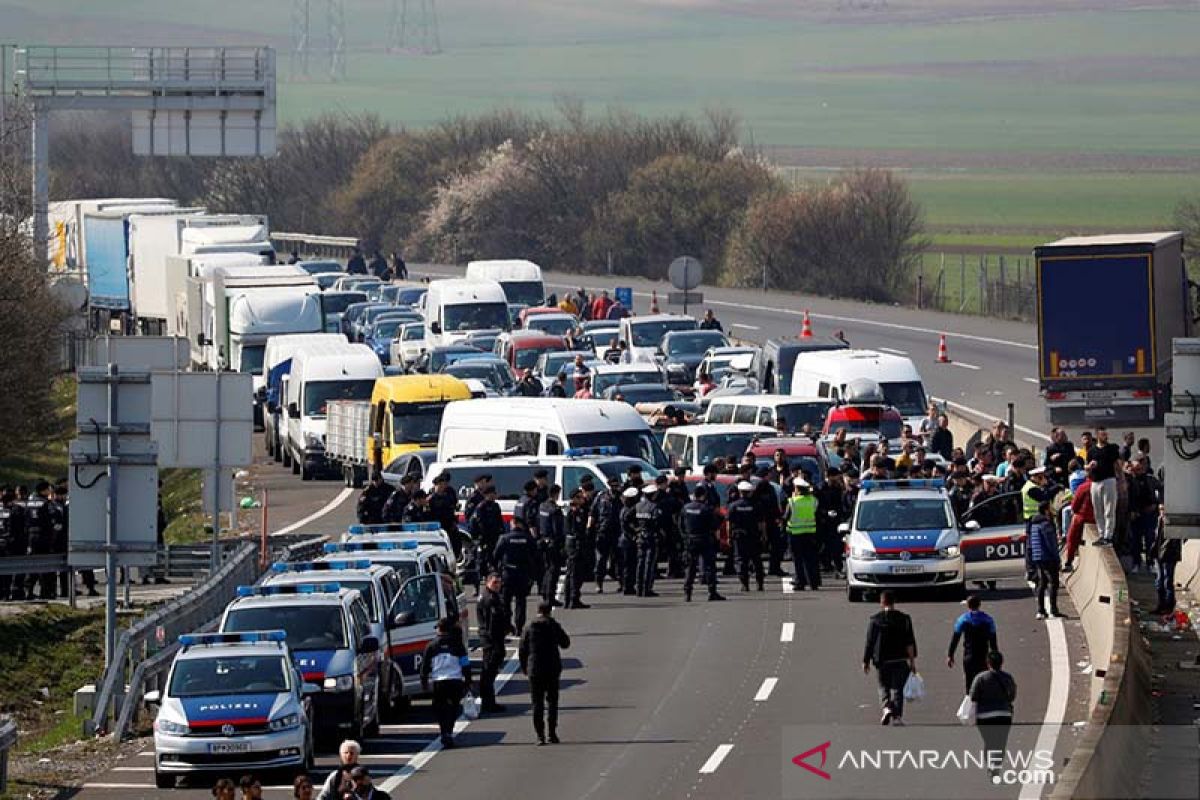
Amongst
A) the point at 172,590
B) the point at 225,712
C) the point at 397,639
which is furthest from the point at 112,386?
the point at 172,590

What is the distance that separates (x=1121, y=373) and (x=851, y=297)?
1925 inches

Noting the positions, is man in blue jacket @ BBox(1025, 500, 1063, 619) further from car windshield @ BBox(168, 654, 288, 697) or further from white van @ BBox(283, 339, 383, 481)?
white van @ BBox(283, 339, 383, 481)

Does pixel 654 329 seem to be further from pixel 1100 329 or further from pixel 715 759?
pixel 715 759

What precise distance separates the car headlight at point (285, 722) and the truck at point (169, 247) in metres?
50.0

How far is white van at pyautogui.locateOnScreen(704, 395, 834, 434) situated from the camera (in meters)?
44.4

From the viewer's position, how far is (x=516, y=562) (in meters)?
29.6

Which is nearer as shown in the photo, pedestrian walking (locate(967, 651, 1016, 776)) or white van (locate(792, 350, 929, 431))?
pedestrian walking (locate(967, 651, 1016, 776))

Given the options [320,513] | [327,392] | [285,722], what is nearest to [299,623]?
[285,722]

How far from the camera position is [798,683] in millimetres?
26562

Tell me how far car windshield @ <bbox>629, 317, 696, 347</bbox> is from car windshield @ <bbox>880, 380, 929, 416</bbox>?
13184 mm

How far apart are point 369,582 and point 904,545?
25.4 feet

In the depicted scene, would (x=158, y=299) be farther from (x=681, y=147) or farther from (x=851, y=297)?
(x=681, y=147)

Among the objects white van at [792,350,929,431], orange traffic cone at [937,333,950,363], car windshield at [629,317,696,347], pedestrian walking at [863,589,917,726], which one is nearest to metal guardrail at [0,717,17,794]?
pedestrian walking at [863,589,917,726]

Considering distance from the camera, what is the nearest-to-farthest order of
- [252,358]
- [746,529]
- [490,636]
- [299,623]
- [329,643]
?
[329,643] → [299,623] → [490,636] → [746,529] → [252,358]
